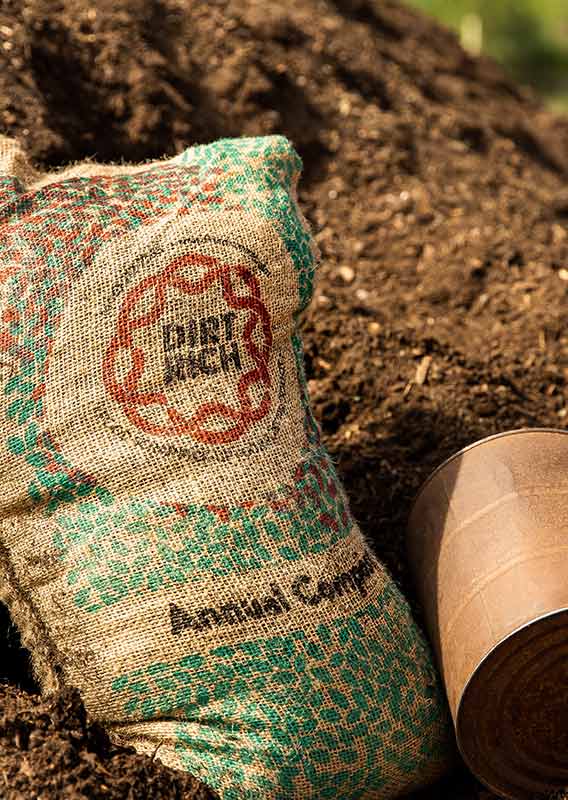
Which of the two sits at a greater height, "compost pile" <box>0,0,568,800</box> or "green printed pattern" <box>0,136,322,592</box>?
"green printed pattern" <box>0,136,322,592</box>

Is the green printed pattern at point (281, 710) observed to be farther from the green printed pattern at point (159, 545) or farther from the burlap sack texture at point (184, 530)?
the green printed pattern at point (159, 545)

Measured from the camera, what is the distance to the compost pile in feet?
8.96

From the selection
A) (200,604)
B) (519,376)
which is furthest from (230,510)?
(519,376)

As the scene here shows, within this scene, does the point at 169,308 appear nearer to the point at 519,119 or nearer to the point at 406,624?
the point at 406,624

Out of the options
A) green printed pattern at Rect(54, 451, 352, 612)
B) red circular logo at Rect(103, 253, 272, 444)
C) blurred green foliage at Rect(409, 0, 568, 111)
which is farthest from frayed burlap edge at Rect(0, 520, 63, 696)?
blurred green foliage at Rect(409, 0, 568, 111)

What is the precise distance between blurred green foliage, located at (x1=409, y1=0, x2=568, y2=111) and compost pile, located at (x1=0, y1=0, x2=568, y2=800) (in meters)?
0.97

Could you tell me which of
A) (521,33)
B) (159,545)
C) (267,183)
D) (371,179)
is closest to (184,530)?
(159,545)

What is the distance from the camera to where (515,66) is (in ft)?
17.4

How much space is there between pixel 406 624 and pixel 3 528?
2.80ft

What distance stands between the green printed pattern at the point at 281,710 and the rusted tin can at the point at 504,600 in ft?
0.62

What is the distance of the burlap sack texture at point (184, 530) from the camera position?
5.85ft

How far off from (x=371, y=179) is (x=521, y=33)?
8.47 ft

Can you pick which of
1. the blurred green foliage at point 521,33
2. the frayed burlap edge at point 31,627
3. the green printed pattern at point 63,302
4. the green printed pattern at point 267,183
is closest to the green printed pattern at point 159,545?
the green printed pattern at point 63,302

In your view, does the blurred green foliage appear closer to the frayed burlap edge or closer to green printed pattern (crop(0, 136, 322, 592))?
green printed pattern (crop(0, 136, 322, 592))
